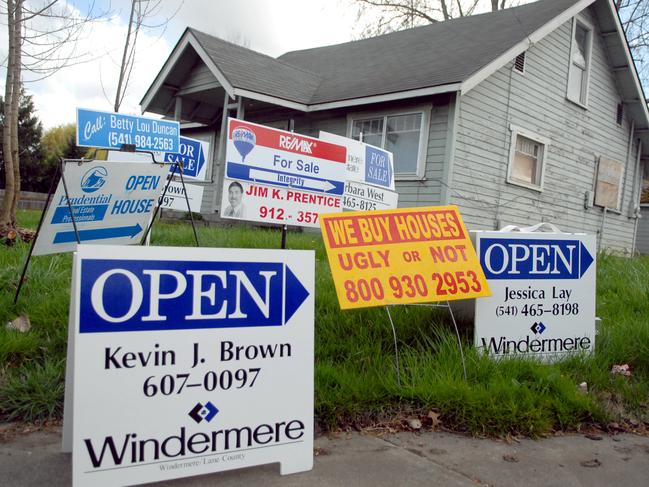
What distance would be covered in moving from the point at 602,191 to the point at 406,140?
6.72 meters

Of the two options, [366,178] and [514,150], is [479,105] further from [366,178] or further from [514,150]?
[366,178]

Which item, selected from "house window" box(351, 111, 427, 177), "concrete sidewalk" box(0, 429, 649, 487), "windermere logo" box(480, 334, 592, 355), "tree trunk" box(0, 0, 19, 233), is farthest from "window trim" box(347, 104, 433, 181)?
"concrete sidewalk" box(0, 429, 649, 487)

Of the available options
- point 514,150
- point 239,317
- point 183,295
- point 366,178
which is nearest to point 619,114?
point 514,150

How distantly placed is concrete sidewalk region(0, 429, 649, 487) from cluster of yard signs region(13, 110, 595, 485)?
13cm

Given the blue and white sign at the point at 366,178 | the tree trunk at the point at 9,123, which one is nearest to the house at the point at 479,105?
the blue and white sign at the point at 366,178

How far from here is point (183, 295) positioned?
2.72 metres

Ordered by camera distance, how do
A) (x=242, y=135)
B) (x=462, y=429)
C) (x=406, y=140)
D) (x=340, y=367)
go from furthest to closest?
(x=406, y=140)
(x=242, y=135)
(x=340, y=367)
(x=462, y=429)

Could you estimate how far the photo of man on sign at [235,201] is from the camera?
526cm

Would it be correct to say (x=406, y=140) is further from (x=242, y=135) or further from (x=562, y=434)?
(x=562, y=434)

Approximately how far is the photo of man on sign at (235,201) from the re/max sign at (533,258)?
7.23ft

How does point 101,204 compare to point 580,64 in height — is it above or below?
below

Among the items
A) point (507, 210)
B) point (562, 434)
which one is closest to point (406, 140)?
point (507, 210)

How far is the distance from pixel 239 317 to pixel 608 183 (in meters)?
15.5

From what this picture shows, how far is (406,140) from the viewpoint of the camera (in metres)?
12.2
